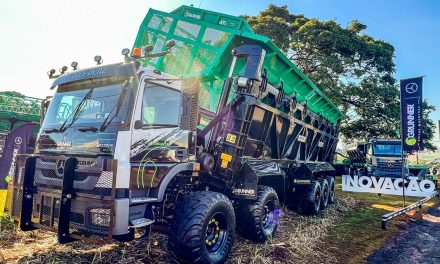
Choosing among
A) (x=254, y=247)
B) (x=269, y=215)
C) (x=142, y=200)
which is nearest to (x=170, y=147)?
(x=142, y=200)

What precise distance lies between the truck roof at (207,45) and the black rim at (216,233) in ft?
6.42

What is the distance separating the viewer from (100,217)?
11.6 ft

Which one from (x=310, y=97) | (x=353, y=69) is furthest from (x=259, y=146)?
(x=353, y=69)

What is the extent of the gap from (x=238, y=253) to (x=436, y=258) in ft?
10.8

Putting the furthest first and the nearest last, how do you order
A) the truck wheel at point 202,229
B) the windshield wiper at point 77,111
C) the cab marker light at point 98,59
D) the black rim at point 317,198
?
the black rim at point 317,198
the cab marker light at point 98,59
the windshield wiper at point 77,111
the truck wheel at point 202,229

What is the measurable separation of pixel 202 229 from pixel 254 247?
5.27 ft

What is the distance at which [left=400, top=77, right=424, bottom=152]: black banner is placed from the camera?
1028 cm

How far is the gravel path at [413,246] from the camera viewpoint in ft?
17.0

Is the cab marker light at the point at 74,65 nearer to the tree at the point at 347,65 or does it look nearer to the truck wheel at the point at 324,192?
the truck wheel at the point at 324,192

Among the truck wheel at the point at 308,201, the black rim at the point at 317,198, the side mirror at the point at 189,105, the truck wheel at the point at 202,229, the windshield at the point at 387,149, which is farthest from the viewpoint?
the windshield at the point at 387,149

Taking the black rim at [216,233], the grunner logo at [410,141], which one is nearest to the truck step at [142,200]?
the black rim at [216,233]

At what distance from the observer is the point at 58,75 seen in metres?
4.98

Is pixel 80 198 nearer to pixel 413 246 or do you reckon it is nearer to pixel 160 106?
pixel 160 106

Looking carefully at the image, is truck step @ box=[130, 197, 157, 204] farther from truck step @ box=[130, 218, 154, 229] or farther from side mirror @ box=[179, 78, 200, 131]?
side mirror @ box=[179, 78, 200, 131]
